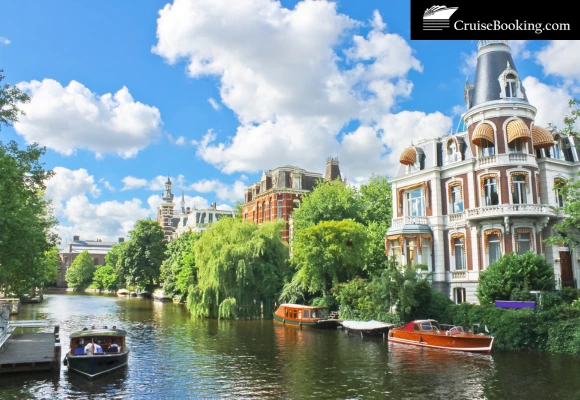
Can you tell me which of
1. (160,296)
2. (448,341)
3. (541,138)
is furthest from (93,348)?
(160,296)

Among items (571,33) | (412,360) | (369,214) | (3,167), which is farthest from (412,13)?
(369,214)

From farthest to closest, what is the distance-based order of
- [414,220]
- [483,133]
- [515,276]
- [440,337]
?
[414,220] < [483,133] < [515,276] < [440,337]

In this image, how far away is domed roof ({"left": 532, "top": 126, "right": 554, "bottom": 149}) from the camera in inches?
1344

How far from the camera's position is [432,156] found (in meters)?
39.5

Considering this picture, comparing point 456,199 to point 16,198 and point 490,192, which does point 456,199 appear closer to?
point 490,192

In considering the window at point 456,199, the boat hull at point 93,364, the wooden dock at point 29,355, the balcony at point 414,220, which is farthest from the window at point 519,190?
the wooden dock at point 29,355

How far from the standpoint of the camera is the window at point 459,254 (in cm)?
3634

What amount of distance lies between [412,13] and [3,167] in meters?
19.0

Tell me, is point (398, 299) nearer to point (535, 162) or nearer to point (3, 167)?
point (535, 162)

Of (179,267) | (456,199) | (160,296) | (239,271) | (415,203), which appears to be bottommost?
(160,296)

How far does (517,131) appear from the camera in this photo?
109 ft

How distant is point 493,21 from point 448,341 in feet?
75.6

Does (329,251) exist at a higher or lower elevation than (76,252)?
lower

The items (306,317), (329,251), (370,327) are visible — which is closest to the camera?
(370,327)
